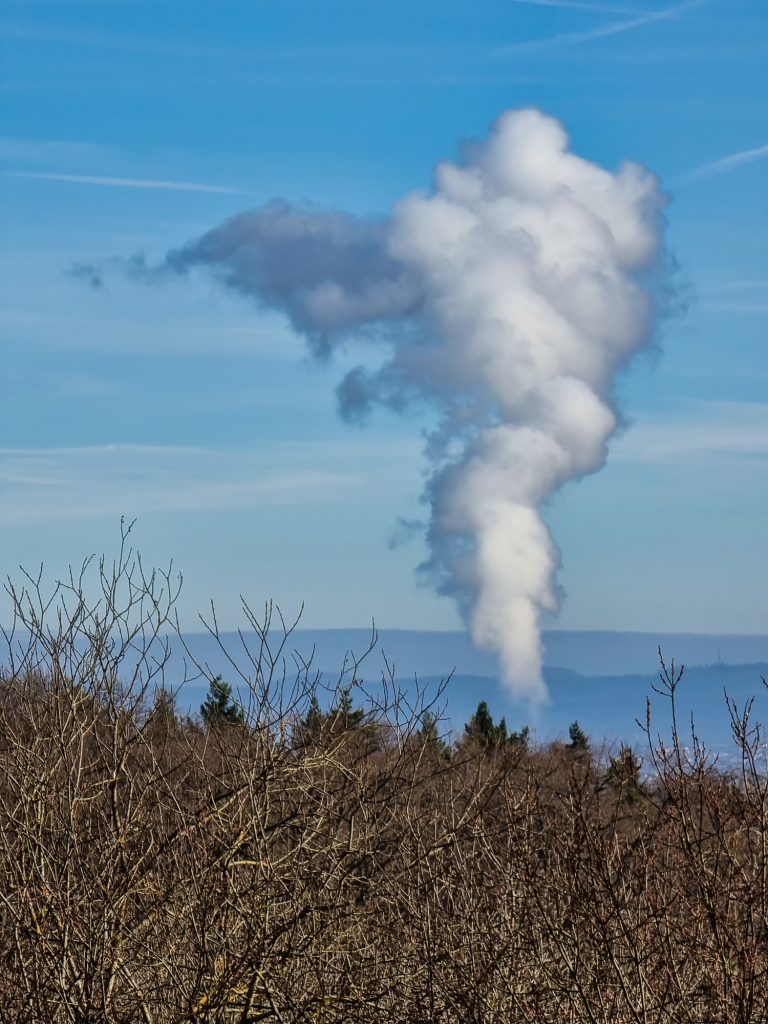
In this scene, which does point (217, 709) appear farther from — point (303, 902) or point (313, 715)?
point (303, 902)

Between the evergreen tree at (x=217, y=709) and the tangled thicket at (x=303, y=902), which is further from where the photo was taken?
the evergreen tree at (x=217, y=709)

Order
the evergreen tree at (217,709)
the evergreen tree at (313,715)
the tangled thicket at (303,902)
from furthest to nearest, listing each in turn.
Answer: the evergreen tree at (313,715) < the evergreen tree at (217,709) < the tangled thicket at (303,902)

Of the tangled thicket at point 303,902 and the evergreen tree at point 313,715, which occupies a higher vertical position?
the evergreen tree at point 313,715

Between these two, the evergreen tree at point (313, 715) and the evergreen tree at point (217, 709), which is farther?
the evergreen tree at point (313, 715)

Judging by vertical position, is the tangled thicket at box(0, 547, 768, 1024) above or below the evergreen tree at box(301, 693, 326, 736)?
below

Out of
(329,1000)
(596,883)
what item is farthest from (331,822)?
(596,883)

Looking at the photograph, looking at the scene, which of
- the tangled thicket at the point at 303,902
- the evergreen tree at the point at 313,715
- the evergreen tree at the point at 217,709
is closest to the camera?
the tangled thicket at the point at 303,902

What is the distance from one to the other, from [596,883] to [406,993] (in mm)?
2287

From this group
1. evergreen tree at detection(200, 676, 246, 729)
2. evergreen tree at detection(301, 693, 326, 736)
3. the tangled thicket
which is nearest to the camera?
the tangled thicket

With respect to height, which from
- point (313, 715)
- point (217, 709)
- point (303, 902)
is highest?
point (217, 709)

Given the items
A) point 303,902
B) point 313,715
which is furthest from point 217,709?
point 303,902

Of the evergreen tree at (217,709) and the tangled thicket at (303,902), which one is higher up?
the evergreen tree at (217,709)

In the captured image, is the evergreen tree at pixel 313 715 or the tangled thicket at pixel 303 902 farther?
the evergreen tree at pixel 313 715

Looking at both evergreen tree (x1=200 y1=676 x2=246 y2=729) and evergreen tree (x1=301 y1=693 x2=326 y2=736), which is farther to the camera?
evergreen tree (x1=301 y1=693 x2=326 y2=736)
